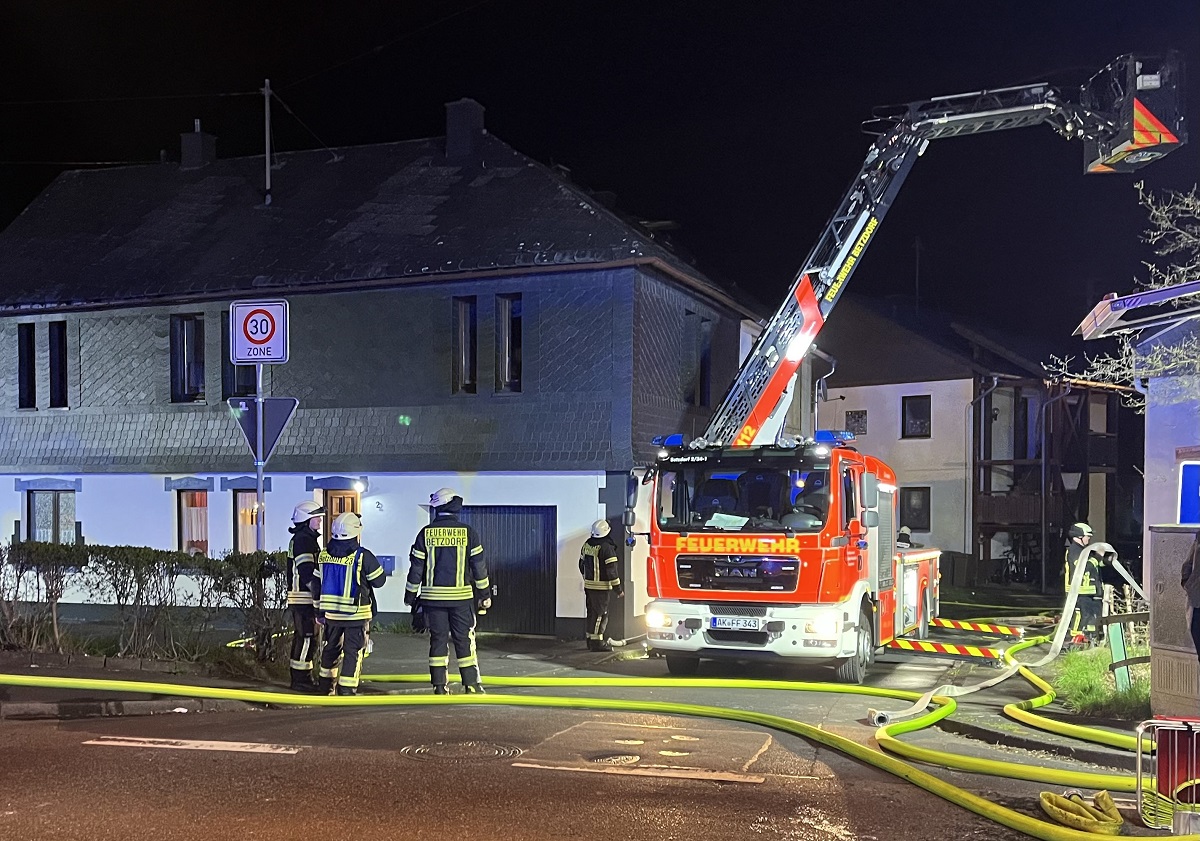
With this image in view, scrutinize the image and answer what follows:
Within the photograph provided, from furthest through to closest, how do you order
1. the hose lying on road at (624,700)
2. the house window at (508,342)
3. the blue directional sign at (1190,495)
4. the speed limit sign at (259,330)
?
the house window at (508,342), the speed limit sign at (259,330), the blue directional sign at (1190,495), the hose lying on road at (624,700)

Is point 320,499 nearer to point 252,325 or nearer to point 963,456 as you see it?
point 252,325

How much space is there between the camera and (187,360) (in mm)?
18312

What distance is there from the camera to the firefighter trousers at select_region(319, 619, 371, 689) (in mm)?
10453

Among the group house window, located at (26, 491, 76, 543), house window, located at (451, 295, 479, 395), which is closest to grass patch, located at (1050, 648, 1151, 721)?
house window, located at (451, 295, 479, 395)

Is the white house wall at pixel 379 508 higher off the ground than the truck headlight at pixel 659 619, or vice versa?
the white house wall at pixel 379 508

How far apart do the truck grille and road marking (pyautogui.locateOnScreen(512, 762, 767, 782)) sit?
14.5 ft

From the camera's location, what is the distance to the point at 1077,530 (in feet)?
49.1

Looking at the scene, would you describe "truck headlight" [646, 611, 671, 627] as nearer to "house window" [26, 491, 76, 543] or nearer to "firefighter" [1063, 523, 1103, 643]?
"firefighter" [1063, 523, 1103, 643]

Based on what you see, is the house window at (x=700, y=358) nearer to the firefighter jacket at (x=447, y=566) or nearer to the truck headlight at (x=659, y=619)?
the truck headlight at (x=659, y=619)

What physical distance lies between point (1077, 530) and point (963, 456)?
1781cm

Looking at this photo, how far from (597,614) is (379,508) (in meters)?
4.02

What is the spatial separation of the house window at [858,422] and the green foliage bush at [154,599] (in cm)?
2593

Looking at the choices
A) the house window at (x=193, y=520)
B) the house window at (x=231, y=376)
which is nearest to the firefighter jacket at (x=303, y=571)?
the house window at (x=231, y=376)

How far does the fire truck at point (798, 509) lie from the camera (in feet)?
38.4
